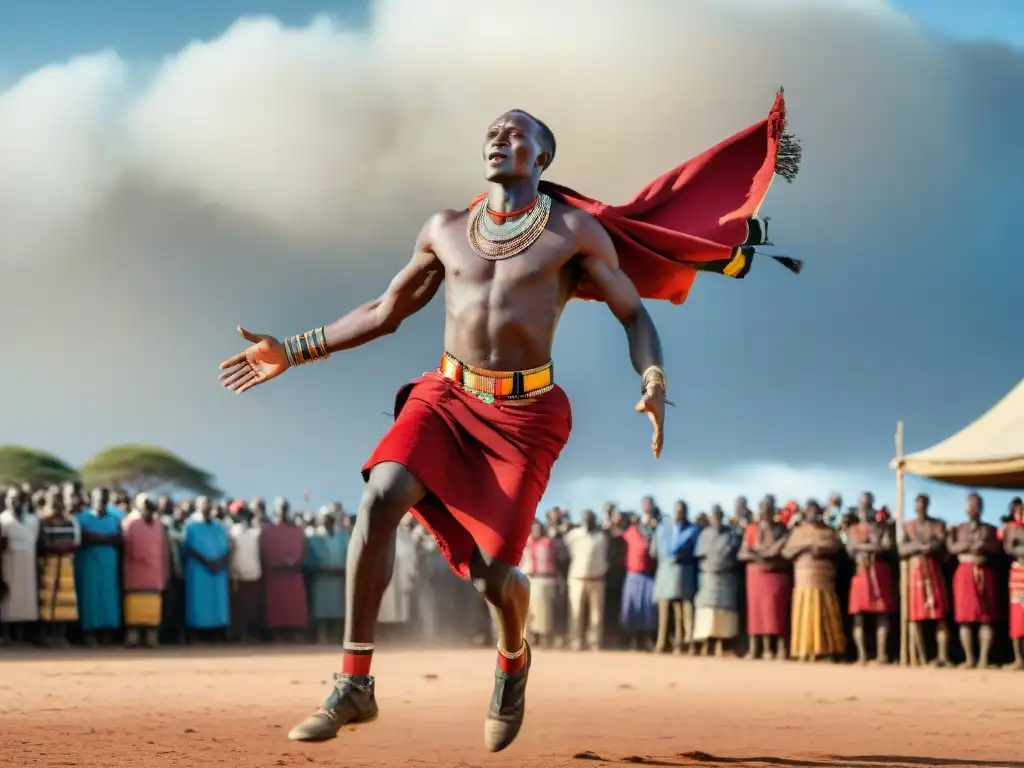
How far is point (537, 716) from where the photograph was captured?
9.55 metres

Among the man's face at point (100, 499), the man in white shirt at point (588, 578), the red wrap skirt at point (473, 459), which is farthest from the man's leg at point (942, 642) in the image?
the red wrap skirt at point (473, 459)

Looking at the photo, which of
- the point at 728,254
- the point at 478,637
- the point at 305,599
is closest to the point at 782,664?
the point at 478,637

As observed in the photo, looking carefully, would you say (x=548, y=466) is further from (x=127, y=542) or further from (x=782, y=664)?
(x=127, y=542)

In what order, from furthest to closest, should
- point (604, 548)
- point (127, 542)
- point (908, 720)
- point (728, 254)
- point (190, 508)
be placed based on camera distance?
point (190, 508), point (604, 548), point (127, 542), point (908, 720), point (728, 254)

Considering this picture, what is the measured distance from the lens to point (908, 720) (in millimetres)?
9617

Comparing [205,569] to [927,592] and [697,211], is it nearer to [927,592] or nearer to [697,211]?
[927,592]

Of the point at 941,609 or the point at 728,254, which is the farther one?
the point at 941,609

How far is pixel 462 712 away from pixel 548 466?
12.8ft

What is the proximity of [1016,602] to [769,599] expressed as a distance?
134 inches

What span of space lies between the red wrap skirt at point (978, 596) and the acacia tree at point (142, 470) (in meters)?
48.6

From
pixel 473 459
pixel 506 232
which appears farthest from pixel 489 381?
pixel 506 232

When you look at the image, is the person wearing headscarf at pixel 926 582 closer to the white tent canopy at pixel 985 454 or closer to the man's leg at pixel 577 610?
the white tent canopy at pixel 985 454

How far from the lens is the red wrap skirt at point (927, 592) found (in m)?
17.5

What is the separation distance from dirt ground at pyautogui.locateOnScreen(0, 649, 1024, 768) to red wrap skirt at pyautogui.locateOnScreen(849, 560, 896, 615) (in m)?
1.42
